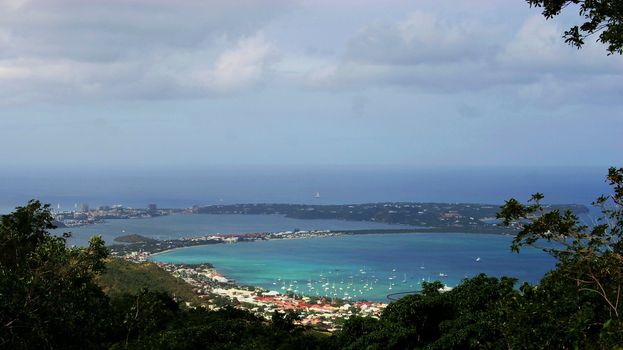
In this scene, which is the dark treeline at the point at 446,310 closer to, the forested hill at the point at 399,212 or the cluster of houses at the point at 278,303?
the cluster of houses at the point at 278,303

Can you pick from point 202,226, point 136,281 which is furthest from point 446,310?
point 202,226

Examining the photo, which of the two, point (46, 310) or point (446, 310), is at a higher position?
point (46, 310)

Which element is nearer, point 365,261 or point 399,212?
point 365,261

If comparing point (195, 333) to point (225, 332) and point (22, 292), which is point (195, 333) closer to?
point (225, 332)

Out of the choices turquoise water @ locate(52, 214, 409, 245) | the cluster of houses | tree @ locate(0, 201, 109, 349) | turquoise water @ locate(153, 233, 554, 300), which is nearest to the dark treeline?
tree @ locate(0, 201, 109, 349)

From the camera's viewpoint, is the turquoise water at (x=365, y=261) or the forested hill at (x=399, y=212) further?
the forested hill at (x=399, y=212)

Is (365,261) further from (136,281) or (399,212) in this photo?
(399,212)

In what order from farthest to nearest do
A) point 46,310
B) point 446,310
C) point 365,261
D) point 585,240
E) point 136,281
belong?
point 365,261 → point 136,281 → point 446,310 → point 585,240 → point 46,310

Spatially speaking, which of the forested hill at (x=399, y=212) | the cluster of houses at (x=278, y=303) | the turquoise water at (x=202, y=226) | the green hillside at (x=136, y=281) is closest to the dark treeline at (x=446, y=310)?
the green hillside at (x=136, y=281)
